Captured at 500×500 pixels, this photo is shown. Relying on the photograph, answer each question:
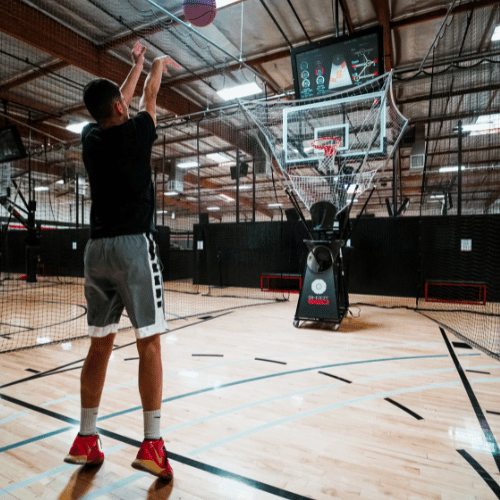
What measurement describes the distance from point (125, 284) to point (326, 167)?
3862mm

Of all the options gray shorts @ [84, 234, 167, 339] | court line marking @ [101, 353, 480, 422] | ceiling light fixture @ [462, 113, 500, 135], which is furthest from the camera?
ceiling light fixture @ [462, 113, 500, 135]

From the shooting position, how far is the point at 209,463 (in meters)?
1.51

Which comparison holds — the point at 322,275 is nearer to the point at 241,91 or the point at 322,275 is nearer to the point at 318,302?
the point at 318,302

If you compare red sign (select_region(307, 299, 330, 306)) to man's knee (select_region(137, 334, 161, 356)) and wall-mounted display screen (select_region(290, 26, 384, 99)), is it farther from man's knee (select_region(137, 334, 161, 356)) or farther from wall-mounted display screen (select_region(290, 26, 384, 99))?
man's knee (select_region(137, 334, 161, 356))

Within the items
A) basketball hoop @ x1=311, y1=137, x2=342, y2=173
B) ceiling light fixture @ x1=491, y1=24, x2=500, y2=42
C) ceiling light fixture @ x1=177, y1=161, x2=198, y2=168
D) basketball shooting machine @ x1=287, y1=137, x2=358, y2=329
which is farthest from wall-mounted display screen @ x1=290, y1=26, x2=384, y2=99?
ceiling light fixture @ x1=177, y1=161, x2=198, y2=168

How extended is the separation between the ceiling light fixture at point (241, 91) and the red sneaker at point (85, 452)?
6899mm

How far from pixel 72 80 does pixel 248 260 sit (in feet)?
18.9

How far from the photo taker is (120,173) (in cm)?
134

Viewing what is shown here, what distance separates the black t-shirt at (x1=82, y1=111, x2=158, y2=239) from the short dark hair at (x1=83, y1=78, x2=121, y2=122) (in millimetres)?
76

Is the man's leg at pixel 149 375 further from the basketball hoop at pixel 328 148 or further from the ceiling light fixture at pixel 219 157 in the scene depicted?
the ceiling light fixture at pixel 219 157

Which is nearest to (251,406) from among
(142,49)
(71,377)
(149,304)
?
(149,304)

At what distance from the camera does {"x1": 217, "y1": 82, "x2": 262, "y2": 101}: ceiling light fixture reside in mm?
7160

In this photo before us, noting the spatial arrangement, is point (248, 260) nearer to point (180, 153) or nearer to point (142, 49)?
point (180, 153)

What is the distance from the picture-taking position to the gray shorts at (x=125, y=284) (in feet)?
4.34
